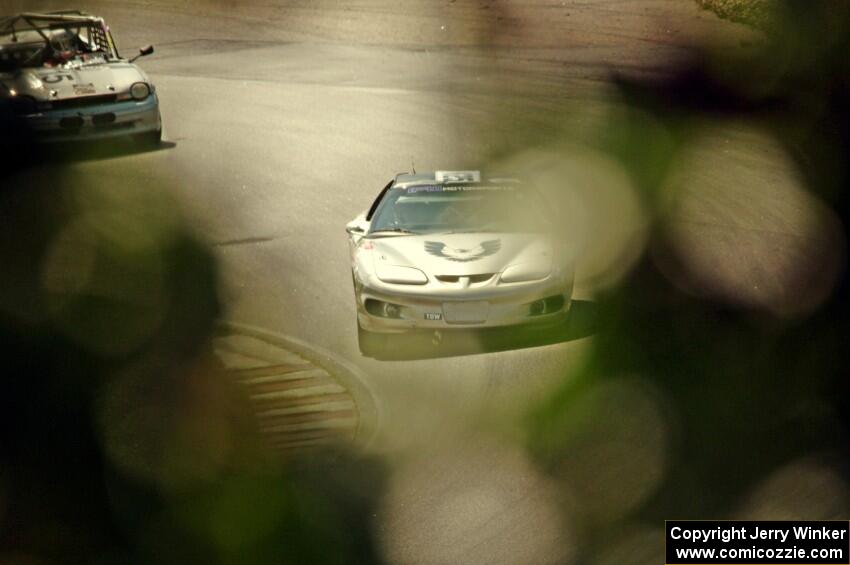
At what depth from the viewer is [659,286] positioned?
14.9 meters

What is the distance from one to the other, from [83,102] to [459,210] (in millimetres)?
7398

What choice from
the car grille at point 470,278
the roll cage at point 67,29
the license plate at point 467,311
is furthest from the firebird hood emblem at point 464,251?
the roll cage at point 67,29

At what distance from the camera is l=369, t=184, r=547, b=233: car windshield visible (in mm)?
13492

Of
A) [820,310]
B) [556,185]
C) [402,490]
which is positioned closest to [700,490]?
[402,490]

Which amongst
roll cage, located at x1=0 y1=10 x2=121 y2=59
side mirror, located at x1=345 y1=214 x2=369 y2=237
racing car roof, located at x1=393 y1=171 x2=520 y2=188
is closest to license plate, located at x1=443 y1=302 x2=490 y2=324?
side mirror, located at x1=345 y1=214 x2=369 y2=237

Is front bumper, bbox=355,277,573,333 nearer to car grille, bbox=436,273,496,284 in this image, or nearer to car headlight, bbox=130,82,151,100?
car grille, bbox=436,273,496,284

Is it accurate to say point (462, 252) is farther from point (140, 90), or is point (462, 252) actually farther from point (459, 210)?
point (140, 90)

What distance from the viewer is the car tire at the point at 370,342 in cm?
1288

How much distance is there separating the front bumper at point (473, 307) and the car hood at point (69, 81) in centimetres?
813

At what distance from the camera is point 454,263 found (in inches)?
497

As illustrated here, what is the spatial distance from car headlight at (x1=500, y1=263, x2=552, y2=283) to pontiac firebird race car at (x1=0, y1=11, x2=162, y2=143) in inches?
339

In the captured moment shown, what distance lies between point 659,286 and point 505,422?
14.9 ft

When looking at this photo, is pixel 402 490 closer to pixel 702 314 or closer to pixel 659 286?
pixel 702 314

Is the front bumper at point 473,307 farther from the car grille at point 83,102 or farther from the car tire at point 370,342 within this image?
the car grille at point 83,102
